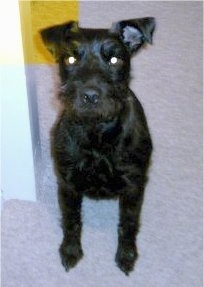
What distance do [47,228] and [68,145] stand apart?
21.1 inches

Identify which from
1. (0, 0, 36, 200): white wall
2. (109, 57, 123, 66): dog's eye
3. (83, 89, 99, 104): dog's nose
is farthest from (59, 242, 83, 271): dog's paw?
(109, 57, 123, 66): dog's eye

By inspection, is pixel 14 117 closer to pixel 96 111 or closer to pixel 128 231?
pixel 96 111

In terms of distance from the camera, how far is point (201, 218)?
2.21 metres

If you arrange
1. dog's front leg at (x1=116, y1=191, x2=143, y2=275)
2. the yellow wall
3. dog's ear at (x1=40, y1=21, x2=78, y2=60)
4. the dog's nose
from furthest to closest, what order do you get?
1. the yellow wall
2. dog's front leg at (x1=116, y1=191, x2=143, y2=275)
3. dog's ear at (x1=40, y1=21, x2=78, y2=60)
4. the dog's nose

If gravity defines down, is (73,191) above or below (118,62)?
below

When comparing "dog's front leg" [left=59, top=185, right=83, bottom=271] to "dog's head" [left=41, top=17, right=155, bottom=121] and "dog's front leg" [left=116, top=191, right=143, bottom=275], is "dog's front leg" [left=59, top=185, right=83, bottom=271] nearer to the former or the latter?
"dog's front leg" [left=116, top=191, right=143, bottom=275]

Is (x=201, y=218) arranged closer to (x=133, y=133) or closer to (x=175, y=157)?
(x=175, y=157)

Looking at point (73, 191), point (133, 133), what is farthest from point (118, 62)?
point (73, 191)

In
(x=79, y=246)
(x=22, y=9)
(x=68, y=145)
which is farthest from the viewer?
(x=79, y=246)

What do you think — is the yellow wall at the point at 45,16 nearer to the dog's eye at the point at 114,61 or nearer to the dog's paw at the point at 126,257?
the dog's eye at the point at 114,61

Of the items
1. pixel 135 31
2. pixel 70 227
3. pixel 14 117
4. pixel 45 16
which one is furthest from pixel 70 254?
pixel 45 16

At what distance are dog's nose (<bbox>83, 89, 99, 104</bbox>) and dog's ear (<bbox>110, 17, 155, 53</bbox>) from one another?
0.99 feet

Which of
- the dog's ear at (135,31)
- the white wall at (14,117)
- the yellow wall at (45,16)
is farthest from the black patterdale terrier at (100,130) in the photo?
the yellow wall at (45,16)

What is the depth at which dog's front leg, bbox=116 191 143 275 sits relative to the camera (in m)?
1.98
